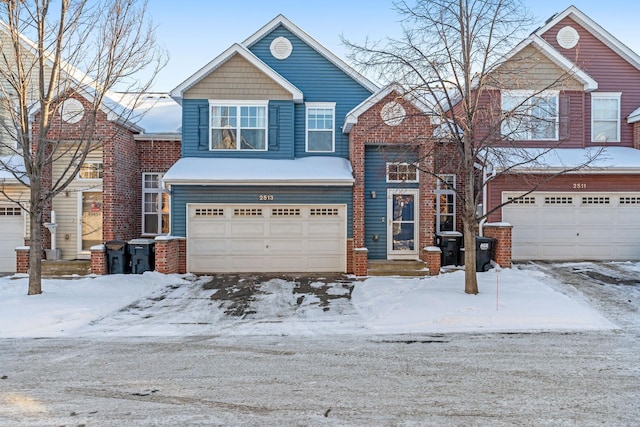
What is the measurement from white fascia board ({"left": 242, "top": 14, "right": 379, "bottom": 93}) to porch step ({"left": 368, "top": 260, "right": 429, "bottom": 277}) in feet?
20.6

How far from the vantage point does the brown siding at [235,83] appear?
47.3 feet

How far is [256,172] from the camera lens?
1348cm

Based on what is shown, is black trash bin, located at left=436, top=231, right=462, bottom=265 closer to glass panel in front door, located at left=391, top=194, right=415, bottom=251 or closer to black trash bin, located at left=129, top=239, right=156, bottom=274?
glass panel in front door, located at left=391, top=194, right=415, bottom=251

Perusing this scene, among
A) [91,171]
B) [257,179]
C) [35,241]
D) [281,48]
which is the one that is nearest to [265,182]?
[257,179]

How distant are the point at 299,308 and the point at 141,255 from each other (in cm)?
622

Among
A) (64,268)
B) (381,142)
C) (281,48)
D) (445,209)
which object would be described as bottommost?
(64,268)

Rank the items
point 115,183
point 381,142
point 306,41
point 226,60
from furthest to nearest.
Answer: point 306,41 → point 226,60 → point 115,183 → point 381,142

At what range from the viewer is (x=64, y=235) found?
15.0 meters

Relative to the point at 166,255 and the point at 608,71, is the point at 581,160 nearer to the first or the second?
the point at 608,71

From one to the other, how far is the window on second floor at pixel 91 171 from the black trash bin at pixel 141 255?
3.61 m

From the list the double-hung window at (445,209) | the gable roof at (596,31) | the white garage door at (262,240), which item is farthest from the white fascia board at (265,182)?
the gable roof at (596,31)

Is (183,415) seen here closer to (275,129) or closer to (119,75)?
(119,75)

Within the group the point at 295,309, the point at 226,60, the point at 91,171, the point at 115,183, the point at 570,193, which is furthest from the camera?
the point at 91,171

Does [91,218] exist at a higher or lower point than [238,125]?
lower
